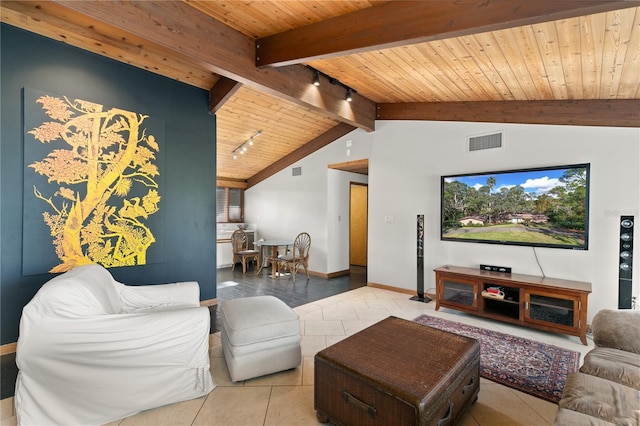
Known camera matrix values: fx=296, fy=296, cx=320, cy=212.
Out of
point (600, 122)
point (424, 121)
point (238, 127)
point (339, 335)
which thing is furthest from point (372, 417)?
point (238, 127)

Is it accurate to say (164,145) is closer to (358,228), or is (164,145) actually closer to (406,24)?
(406,24)

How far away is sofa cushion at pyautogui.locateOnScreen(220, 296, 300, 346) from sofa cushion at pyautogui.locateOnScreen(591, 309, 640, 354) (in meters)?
2.19

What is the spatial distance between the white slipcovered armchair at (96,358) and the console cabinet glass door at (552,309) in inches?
131

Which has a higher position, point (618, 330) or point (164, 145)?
point (164, 145)

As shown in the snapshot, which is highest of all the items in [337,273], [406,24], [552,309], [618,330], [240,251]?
[406,24]

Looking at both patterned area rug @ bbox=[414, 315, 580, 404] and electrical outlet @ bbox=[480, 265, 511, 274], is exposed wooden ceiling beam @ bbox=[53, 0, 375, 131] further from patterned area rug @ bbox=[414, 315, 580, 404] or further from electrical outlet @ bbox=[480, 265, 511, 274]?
patterned area rug @ bbox=[414, 315, 580, 404]

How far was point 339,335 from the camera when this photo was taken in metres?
3.20

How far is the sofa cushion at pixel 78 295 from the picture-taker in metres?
1.76

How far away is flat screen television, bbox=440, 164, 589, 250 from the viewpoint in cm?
337

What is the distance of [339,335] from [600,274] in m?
2.98

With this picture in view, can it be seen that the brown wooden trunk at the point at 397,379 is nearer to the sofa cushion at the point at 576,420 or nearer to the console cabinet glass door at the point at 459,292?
the sofa cushion at the point at 576,420

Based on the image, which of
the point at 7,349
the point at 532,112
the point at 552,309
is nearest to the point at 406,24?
the point at 532,112

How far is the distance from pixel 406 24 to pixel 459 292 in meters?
3.10

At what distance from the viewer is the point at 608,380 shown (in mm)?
1611
